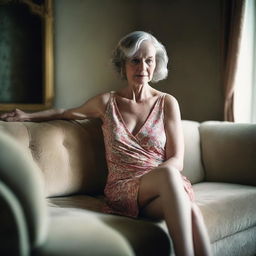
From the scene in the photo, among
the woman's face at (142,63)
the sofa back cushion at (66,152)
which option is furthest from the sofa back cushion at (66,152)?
the woman's face at (142,63)

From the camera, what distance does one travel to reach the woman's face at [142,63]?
2.04 meters

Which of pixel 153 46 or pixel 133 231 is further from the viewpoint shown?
pixel 153 46

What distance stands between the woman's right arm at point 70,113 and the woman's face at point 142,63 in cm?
19

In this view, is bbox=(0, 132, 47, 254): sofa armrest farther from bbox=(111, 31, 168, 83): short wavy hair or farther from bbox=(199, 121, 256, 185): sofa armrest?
bbox=(199, 121, 256, 185): sofa armrest

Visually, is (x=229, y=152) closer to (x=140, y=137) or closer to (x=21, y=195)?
(x=140, y=137)

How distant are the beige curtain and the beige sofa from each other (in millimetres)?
431

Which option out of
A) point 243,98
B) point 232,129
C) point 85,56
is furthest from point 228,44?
point 85,56

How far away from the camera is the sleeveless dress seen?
6.28 ft

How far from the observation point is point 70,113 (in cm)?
223

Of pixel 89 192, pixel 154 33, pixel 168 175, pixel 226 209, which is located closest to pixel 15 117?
pixel 89 192

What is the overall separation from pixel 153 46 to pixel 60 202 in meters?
0.90

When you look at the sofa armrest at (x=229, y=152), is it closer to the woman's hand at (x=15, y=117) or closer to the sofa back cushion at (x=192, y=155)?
the sofa back cushion at (x=192, y=155)

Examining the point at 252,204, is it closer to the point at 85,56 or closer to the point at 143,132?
the point at 143,132

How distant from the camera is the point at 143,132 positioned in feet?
6.52
